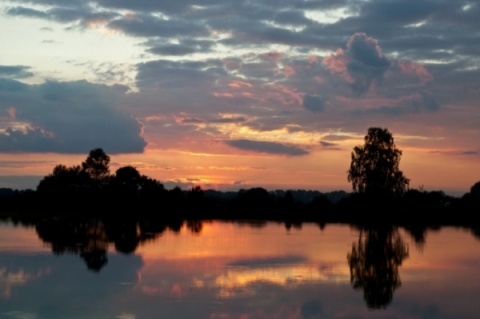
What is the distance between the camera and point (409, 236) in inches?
1980

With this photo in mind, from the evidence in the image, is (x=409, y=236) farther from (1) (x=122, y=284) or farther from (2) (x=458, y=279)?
(1) (x=122, y=284)

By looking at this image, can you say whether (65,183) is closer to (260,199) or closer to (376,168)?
(260,199)

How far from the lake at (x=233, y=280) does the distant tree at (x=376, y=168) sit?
31.3 meters

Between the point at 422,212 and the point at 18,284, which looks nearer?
the point at 18,284

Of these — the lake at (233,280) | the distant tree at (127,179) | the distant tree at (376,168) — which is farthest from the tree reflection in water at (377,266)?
the distant tree at (127,179)

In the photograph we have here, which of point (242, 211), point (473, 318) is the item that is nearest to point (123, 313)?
point (473, 318)

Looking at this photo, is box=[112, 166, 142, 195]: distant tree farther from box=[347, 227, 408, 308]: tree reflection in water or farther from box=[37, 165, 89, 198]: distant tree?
box=[347, 227, 408, 308]: tree reflection in water

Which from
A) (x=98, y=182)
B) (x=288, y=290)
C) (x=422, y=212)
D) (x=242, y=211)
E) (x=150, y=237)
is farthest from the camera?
(x=98, y=182)

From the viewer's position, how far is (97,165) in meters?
116

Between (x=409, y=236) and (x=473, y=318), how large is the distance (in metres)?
33.2

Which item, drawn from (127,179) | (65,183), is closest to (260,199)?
(127,179)

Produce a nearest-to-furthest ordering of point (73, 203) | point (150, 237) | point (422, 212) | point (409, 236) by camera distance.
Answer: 1. point (150, 237)
2. point (409, 236)
3. point (422, 212)
4. point (73, 203)

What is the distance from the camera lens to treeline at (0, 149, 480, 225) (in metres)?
73.7

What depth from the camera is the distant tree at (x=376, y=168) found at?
71812mm
